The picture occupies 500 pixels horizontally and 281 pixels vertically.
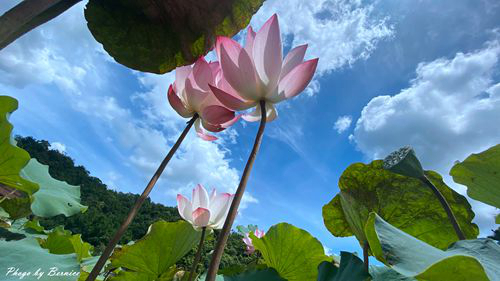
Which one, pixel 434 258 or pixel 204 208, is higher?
pixel 204 208

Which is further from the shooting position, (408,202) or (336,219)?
(336,219)

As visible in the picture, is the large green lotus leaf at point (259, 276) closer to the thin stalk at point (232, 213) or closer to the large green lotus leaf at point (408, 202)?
the large green lotus leaf at point (408, 202)

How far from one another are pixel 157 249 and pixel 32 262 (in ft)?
1.00

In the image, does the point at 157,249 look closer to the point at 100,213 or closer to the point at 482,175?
the point at 482,175

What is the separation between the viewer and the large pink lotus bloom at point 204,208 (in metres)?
1.00

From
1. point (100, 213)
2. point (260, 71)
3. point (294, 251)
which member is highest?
point (100, 213)

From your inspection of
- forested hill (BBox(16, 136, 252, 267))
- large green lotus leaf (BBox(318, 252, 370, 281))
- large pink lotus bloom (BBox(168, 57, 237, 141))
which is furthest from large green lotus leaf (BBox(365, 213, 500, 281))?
forested hill (BBox(16, 136, 252, 267))

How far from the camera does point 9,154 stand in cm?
68

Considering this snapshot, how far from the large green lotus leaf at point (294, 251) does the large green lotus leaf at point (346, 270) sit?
194 millimetres

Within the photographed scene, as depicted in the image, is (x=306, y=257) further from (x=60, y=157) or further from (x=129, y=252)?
(x=60, y=157)

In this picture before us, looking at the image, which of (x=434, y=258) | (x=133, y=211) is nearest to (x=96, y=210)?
(x=133, y=211)

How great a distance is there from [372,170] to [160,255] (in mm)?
681

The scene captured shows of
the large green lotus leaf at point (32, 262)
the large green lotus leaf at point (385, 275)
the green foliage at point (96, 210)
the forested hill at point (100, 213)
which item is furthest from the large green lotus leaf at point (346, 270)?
the green foliage at point (96, 210)

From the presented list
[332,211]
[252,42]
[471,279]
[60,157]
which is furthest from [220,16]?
[60,157]
